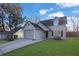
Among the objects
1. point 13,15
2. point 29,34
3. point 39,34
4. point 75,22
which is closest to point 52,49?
point 39,34

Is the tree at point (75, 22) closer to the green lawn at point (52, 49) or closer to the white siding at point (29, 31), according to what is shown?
the green lawn at point (52, 49)

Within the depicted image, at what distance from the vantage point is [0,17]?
4832 millimetres

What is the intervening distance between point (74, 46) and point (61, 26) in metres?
0.37

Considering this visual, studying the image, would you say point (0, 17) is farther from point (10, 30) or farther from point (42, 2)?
point (42, 2)

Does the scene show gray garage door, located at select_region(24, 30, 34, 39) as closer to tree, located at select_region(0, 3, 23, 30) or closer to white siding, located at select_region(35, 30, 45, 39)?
white siding, located at select_region(35, 30, 45, 39)

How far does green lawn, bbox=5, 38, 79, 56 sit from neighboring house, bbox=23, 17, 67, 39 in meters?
0.10

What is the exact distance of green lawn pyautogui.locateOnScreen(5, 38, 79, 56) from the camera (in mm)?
4777

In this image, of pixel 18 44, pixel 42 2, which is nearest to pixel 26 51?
pixel 18 44

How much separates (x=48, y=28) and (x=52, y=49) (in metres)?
0.33

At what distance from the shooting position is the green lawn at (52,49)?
4.78m

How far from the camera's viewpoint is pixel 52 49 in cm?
481

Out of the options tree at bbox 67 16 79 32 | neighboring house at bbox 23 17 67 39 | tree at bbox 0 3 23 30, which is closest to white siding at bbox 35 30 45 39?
neighboring house at bbox 23 17 67 39

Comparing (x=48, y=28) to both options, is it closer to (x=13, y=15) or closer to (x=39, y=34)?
(x=39, y=34)

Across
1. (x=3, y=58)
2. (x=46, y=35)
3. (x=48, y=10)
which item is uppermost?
(x=48, y=10)
